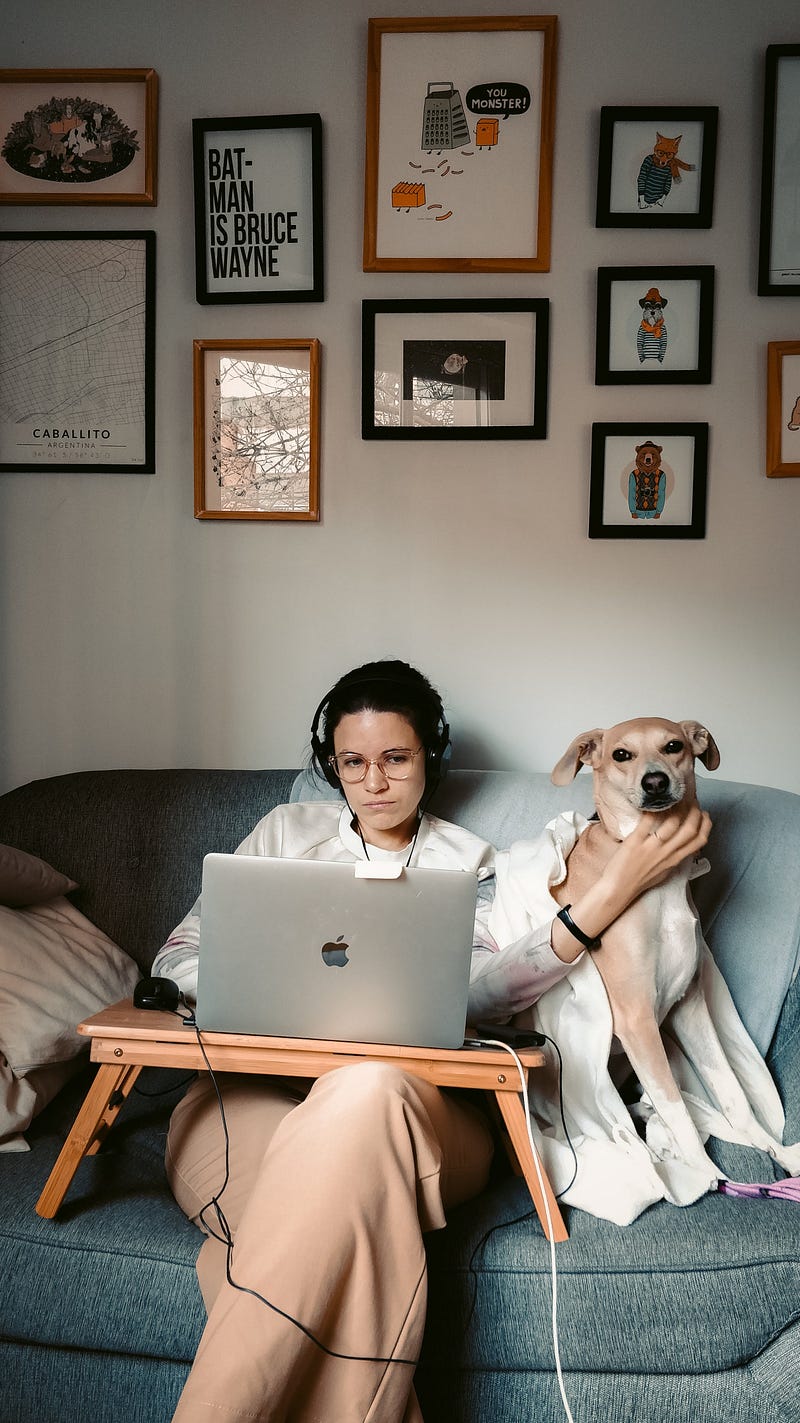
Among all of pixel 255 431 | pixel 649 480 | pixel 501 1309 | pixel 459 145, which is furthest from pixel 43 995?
pixel 459 145

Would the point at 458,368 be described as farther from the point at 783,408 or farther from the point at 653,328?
the point at 783,408

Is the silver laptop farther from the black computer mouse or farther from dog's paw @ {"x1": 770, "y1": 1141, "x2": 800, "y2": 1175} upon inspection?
dog's paw @ {"x1": 770, "y1": 1141, "x2": 800, "y2": 1175}

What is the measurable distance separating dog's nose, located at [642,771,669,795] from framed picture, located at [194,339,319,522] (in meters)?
1.09

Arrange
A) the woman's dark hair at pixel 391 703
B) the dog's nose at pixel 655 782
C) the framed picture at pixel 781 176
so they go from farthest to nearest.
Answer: the framed picture at pixel 781 176 < the woman's dark hair at pixel 391 703 < the dog's nose at pixel 655 782

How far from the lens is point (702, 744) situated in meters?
1.69

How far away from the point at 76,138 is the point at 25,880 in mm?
1675

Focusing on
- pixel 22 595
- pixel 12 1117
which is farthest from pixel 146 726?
pixel 12 1117

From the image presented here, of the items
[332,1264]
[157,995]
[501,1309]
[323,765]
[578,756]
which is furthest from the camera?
[323,765]

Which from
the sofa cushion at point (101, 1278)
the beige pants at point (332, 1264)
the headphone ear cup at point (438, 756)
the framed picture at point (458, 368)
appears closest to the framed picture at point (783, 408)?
the framed picture at point (458, 368)

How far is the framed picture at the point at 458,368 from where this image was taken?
7.38ft

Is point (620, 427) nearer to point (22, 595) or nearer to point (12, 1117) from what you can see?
point (22, 595)

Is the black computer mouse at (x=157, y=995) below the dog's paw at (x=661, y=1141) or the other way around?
the other way around

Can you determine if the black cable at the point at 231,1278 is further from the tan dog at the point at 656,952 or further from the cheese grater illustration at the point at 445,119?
the cheese grater illustration at the point at 445,119

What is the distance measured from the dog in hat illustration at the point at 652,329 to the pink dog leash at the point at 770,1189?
1.66m
